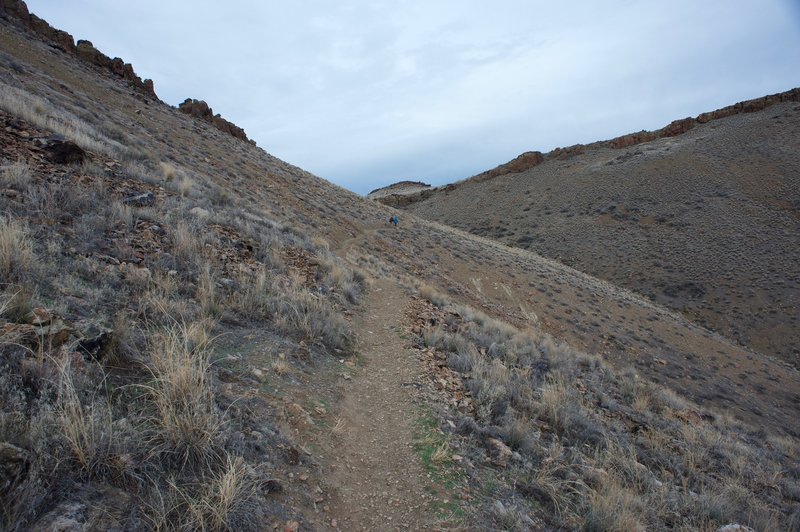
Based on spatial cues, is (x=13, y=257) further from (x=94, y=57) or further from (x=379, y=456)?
(x=94, y=57)

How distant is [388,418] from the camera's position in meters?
4.40

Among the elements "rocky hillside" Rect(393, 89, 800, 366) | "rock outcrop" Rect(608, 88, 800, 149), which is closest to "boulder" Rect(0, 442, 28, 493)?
"rocky hillside" Rect(393, 89, 800, 366)

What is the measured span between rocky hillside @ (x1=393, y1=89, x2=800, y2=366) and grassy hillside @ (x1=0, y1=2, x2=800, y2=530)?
22.1 metres

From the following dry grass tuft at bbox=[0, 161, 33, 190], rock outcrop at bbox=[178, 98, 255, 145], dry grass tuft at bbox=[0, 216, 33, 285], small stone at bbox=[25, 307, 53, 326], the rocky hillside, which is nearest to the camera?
small stone at bbox=[25, 307, 53, 326]

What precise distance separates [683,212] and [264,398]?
1717 inches

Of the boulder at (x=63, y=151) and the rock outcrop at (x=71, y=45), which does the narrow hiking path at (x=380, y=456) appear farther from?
the rock outcrop at (x=71, y=45)

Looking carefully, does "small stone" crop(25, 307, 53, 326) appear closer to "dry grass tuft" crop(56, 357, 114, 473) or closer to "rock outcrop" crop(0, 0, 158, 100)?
"dry grass tuft" crop(56, 357, 114, 473)

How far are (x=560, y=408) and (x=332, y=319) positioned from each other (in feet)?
11.4

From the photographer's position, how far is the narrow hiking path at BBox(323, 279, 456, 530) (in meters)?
3.06

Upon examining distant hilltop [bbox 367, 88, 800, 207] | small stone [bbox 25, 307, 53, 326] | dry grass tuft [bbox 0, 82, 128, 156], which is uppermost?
distant hilltop [bbox 367, 88, 800, 207]

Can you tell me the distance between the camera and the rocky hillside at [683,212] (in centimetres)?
2661

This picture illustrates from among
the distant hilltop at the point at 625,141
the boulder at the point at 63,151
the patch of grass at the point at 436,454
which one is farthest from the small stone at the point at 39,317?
the distant hilltop at the point at 625,141

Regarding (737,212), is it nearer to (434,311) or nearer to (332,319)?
(434,311)

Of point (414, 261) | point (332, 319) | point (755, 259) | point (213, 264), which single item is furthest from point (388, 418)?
point (755, 259)
